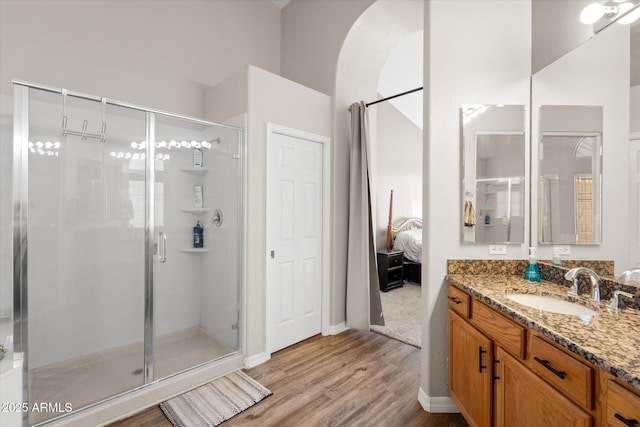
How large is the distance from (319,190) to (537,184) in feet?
6.29

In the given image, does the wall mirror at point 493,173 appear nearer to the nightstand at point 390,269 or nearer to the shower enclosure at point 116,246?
the shower enclosure at point 116,246

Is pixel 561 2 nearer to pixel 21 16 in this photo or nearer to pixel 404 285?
pixel 21 16

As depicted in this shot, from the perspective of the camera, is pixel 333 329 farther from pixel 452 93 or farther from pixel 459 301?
pixel 452 93

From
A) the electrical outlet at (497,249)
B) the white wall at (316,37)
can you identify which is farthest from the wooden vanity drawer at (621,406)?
the white wall at (316,37)

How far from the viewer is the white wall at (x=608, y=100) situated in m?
1.49

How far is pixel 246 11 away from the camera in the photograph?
3.51 meters

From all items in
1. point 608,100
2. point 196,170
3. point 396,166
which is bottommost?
point 196,170

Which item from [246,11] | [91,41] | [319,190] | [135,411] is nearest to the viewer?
[135,411]

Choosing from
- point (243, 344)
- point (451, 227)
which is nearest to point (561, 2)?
point (451, 227)

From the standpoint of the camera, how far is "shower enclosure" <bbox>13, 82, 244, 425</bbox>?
1.83 m

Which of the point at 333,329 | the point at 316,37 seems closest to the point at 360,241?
the point at 333,329

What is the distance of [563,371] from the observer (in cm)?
106

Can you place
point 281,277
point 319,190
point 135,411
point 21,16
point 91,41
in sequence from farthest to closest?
point 319,190, point 281,277, point 91,41, point 21,16, point 135,411

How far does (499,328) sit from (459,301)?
39 cm
